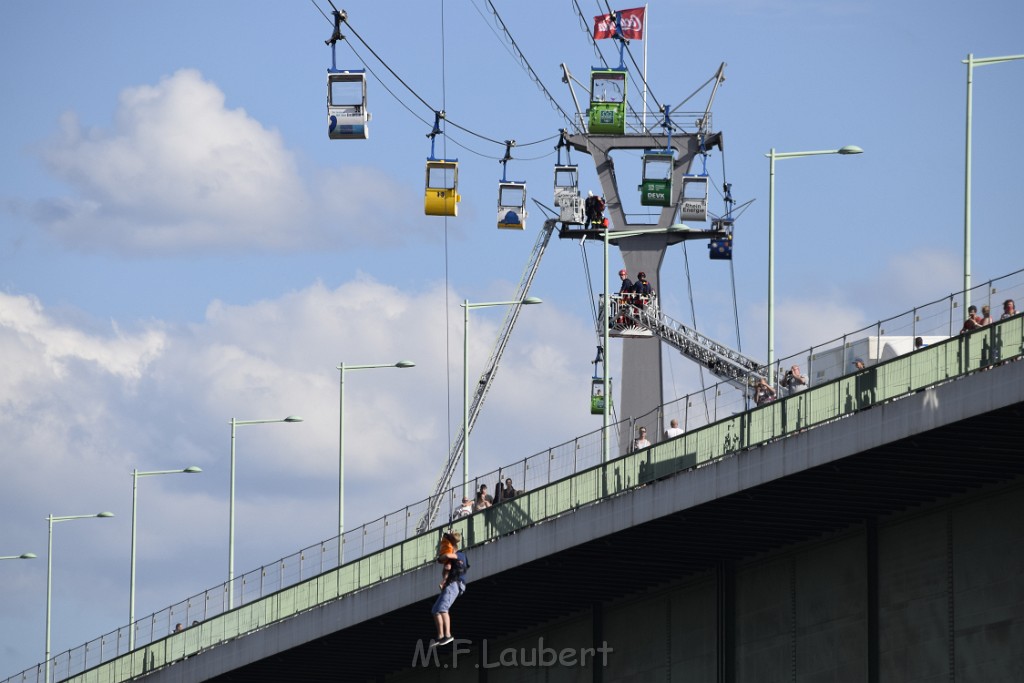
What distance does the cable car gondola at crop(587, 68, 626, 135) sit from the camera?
237 feet

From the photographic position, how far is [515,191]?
8062 cm

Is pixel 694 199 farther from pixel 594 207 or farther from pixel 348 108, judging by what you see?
pixel 348 108

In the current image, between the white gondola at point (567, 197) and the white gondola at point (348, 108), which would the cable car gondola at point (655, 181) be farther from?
the white gondola at point (348, 108)

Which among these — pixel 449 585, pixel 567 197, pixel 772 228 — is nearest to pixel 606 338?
pixel 772 228

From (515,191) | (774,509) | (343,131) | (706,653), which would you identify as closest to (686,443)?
(774,509)

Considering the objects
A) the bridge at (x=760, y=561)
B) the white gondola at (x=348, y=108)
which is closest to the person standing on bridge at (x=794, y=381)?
the bridge at (x=760, y=561)

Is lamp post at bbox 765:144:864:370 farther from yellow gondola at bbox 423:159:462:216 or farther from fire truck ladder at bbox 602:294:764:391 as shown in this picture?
fire truck ladder at bbox 602:294:764:391

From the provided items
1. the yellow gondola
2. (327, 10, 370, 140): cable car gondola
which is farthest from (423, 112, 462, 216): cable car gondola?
(327, 10, 370, 140): cable car gondola

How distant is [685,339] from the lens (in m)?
93.6

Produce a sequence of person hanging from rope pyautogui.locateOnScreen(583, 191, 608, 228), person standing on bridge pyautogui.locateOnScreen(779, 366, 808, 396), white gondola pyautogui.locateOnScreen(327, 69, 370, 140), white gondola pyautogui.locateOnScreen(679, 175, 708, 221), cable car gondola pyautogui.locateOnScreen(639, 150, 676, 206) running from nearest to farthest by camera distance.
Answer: person standing on bridge pyautogui.locateOnScreen(779, 366, 808, 396)
white gondola pyautogui.locateOnScreen(327, 69, 370, 140)
cable car gondola pyautogui.locateOnScreen(639, 150, 676, 206)
person hanging from rope pyautogui.locateOnScreen(583, 191, 608, 228)
white gondola pyautogui.locateOnScreen(679, 175, 708, 221)

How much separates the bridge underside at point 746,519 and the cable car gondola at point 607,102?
56.5 ft

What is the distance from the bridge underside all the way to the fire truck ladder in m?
29.2

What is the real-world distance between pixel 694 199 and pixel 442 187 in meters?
37.1

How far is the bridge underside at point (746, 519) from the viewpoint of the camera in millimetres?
45406
